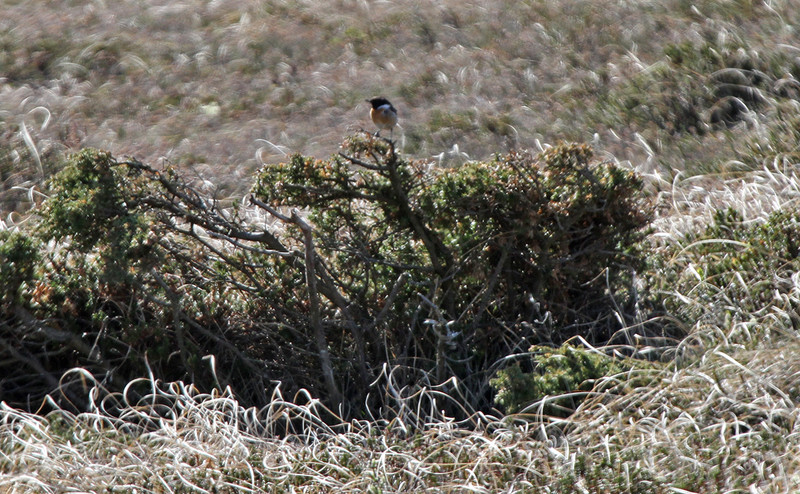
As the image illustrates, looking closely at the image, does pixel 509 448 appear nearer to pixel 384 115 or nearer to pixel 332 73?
pixel 384 115

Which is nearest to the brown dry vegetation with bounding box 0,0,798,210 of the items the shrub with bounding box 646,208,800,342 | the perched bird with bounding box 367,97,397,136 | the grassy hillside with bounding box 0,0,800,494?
the grassy hillside with bounding box 0,0,800,494

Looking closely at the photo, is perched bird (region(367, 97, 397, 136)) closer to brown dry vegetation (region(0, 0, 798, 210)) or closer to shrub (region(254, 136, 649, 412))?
shrub (region(254, 136, 649, 412))

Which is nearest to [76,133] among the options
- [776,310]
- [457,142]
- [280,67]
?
[280,67]

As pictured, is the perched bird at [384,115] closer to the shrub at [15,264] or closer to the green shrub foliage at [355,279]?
the green shrub foliage at [355,279]

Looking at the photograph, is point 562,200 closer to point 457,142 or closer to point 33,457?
point 33,457

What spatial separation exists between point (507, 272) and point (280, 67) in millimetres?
4522

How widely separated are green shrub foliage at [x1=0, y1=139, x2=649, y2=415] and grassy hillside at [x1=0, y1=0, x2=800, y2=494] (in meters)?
0.15

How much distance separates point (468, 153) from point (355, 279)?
2436 millimetres

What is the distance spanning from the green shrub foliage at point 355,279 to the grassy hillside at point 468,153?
0.15 meters

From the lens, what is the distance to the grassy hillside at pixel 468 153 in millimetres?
3191

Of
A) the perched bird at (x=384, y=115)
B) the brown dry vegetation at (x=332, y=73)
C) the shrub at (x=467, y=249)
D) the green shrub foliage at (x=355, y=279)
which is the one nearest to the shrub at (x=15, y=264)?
the green shrub foliage at (x=355, y=279)

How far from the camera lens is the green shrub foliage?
152 inches

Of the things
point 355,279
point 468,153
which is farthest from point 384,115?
A: point 468,153

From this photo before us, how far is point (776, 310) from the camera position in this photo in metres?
3.90
